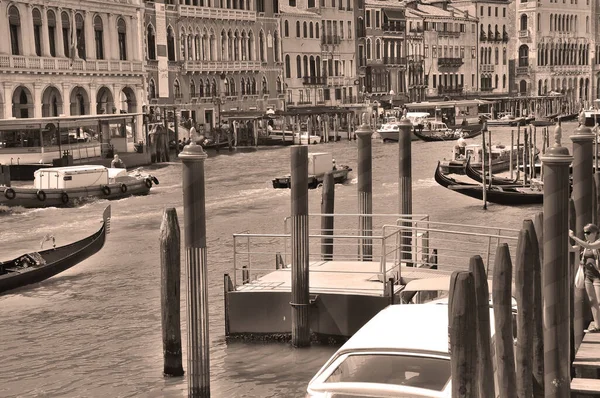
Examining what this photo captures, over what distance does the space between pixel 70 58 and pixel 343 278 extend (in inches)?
1182

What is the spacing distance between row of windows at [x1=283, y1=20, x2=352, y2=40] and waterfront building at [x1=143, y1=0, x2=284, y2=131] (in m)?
1.27

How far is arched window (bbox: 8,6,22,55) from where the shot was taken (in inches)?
1448

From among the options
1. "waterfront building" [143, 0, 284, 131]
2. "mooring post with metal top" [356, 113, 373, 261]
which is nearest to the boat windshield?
"mooring post with metal top" [356, 113, 373, 261]

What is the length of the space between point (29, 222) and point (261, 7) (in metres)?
33.8

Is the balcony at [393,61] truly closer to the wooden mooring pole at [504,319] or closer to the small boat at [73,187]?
the small boat at [73,187]

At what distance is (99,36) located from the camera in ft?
139

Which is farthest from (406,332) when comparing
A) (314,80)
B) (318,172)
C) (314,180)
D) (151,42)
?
(314,80)

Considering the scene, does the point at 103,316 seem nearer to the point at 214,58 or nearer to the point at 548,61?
the point at 214,58

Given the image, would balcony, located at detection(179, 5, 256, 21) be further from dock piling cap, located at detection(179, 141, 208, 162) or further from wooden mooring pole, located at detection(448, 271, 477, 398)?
wooden mooring pole, located at detection(448, 271, 477, 398)

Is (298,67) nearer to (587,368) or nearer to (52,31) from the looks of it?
(52,31)

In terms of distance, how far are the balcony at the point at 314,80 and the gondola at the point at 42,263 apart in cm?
4310

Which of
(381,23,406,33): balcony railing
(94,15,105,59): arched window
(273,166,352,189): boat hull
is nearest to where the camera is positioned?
(273,166,352,189): boat hull

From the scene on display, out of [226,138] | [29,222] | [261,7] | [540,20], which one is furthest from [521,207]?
[540,20]

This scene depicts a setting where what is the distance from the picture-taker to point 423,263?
1205 centimetres
